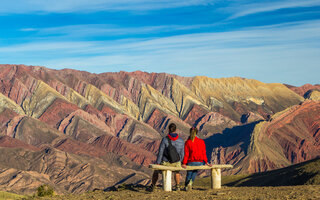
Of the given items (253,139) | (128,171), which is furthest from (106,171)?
(253,139)

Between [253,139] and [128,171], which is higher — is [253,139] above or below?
above

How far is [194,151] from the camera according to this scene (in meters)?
19.8

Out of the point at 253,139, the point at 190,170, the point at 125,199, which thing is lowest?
the point at 125,199

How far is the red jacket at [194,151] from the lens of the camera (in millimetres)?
19562

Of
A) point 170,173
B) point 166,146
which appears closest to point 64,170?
point 170,173

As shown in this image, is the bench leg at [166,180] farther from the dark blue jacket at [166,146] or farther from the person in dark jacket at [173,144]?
the dark blue jacket at [166,146]

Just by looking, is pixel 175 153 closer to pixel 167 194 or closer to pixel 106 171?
pixel 167 194

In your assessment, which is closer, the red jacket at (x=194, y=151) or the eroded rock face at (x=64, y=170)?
the red jacket at (x=194, y=151)

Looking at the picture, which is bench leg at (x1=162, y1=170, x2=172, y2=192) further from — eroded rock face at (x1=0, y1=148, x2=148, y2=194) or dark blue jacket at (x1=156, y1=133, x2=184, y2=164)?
eroded rock face at (x1=0, y1=148, x2=148, y2=194)

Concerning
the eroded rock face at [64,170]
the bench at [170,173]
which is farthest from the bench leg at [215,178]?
the eroded rock face at [64,170]

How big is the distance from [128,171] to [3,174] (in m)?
50.4

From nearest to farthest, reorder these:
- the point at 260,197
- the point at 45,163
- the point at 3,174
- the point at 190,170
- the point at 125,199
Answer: the point at 260,197 → the point at 125,199 → the point at 190,170 → the point at 3,174 → the point at 45,163

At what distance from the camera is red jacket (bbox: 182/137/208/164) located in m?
19.6

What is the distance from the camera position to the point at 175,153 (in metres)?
19.1
